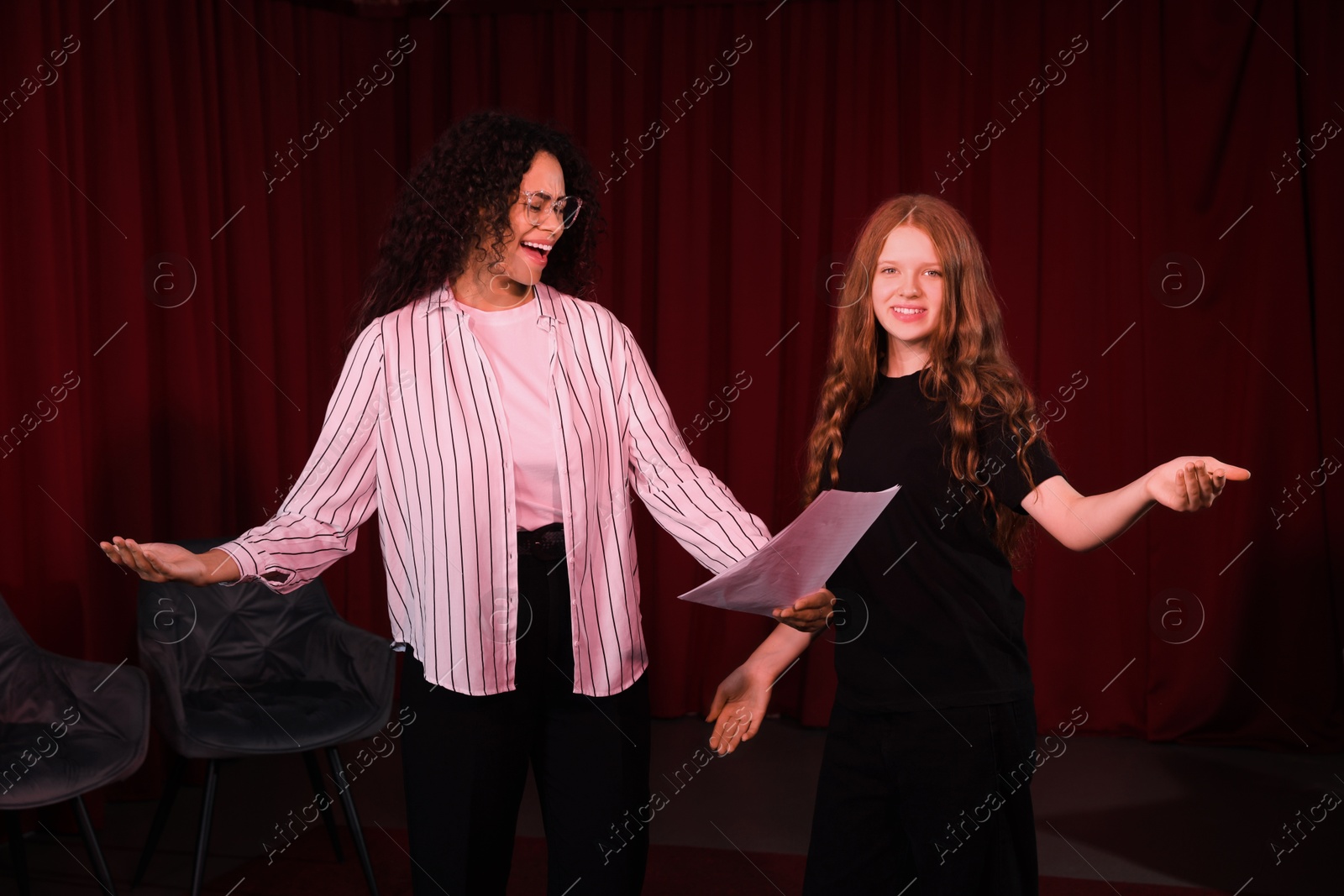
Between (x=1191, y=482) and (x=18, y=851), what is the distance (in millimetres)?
2807

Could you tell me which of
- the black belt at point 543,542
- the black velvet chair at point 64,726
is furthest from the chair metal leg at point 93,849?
the black belt at point 543,542

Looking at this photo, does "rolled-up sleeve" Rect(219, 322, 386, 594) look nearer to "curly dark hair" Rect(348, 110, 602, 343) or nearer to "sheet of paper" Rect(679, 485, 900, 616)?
"curly dark hair" Rect(348, 110, 602, 343)

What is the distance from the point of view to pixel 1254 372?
12.5 feet

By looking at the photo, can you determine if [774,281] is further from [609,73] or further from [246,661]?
[246,661]

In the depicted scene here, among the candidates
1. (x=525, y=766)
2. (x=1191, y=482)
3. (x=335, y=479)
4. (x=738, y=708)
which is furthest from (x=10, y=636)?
(x=1191, y=482)

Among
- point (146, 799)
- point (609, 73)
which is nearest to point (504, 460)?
point (146, 799)

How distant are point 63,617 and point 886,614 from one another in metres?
2.64

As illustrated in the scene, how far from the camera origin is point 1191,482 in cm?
127

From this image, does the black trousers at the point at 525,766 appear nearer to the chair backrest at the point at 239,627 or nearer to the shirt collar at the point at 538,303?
the shirt collar at the point at 538,303

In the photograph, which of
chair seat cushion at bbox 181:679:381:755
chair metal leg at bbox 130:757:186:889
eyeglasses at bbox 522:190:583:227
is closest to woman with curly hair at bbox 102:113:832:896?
eyeglasses at bbox 522:190:583:227

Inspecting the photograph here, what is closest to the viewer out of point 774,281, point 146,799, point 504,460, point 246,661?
point 504,460

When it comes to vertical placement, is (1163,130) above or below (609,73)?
below

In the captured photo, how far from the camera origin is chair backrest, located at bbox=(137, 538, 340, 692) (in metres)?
2.99

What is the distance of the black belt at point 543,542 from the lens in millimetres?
1570
